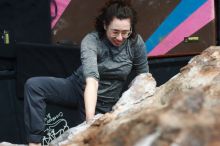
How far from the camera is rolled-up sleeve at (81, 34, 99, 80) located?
2930 mm

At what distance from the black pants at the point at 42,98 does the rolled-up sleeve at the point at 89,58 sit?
0.32m

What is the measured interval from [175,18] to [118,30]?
220 cm

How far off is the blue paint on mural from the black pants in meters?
1.99

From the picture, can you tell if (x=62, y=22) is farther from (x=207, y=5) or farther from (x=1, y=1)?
(x=207, y=5)

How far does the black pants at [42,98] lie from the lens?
3.11m

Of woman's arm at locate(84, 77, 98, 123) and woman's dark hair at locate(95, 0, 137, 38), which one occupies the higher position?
woman's dark hair at locate(95, 0, 137, 38)

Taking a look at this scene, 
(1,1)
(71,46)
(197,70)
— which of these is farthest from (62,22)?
(197,70)

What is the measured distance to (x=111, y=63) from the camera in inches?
125

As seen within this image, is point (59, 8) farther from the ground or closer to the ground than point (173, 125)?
farther from the ground

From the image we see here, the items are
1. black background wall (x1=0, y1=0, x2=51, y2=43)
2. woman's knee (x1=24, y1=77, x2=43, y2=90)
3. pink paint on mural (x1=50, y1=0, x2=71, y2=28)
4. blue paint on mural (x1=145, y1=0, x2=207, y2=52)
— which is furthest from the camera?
blue paint on mural (x1=145, y1=0, x2=207, y2=52)

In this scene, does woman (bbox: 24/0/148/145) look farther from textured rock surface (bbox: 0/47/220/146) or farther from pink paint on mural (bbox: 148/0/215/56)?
pink paint on mural (bbox: 148/0/215/56)

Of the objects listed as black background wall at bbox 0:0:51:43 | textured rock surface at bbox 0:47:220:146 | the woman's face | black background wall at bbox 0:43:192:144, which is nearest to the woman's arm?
the woman's face

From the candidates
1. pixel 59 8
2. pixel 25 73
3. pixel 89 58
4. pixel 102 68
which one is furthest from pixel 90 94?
pixel 59 8

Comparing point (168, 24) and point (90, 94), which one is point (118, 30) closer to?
point (90, 94)
